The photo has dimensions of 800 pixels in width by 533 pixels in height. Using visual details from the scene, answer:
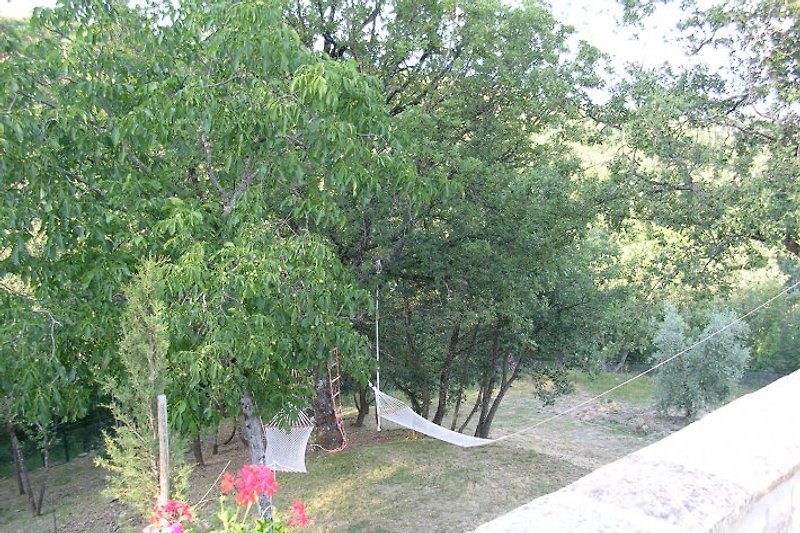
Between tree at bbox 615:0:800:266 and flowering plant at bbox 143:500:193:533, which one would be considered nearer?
flowering plant at bbox 143:500:193:533

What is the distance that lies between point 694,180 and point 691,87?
4.05 feet

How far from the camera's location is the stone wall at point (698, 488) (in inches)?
45.5

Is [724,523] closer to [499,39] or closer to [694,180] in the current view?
[694,180]

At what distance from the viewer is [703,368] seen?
15.4 meters

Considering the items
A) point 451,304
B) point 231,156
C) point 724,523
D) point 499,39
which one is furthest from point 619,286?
point 724,523

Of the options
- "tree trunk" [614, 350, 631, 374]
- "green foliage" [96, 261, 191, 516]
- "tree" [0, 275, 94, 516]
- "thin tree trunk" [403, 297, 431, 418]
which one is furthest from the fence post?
"tree trunk" [614, 350, 631, 374]

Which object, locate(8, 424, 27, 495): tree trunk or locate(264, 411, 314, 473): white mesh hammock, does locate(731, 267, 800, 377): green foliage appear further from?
locate(8, 424, 27, 495): tree trunk

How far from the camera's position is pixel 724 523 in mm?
1224

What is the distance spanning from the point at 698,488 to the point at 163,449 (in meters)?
2.69

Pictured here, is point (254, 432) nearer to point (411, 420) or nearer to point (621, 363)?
point (411, 420)

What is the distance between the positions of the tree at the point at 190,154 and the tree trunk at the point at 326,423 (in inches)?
177

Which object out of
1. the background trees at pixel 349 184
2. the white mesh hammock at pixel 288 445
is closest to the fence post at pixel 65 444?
the background trees at pixel 349 184

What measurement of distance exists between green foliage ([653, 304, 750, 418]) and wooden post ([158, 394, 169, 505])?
14429 mm

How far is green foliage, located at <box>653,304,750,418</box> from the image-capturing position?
15.3 m
